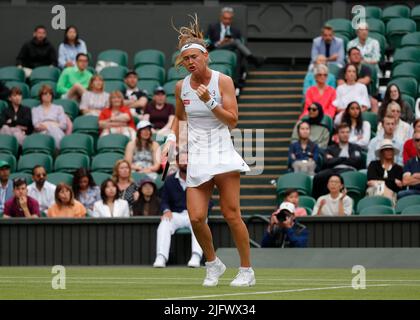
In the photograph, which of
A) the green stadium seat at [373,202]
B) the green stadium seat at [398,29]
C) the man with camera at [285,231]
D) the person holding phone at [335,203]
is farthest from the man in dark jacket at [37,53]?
the man with camera at [285,231]

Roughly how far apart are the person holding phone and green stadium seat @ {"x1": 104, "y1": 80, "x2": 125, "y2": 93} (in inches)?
214

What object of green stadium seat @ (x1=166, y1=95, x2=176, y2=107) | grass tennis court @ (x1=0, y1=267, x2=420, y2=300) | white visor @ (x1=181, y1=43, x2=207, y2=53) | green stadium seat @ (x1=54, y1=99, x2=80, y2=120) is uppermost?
green stadium seat @ (x1=166, y1=95, x2=176, y2=107)

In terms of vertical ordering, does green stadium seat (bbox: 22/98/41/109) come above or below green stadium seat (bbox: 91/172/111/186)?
above

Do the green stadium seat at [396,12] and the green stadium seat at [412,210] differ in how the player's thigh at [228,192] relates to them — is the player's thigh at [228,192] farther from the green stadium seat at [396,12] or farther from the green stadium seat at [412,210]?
the green stadium seat at [396,12]

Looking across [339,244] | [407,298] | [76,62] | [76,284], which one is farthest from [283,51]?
[407,298]

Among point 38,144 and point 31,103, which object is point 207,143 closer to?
point 38,144

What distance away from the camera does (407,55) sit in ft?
71.4

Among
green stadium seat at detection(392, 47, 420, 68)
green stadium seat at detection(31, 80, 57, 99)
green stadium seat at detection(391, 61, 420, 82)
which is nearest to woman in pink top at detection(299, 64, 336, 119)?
green stadium seat at detection(391, 61, 420, 82)

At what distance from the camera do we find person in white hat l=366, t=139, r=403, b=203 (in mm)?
17938

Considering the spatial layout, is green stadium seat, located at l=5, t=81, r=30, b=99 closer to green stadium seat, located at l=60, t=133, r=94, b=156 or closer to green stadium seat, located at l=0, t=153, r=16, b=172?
green stadium seat, located at l=60, t=133, r=94, b=156

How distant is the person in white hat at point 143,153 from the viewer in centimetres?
1928
